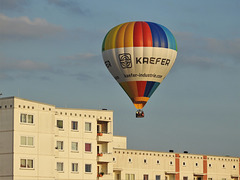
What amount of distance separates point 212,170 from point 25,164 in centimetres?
4439

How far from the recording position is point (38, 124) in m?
103

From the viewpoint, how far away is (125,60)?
333ft

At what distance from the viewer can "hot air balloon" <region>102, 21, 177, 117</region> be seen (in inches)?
3967

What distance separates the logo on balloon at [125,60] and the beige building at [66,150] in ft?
37.8

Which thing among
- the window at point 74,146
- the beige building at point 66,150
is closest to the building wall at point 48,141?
the beige building at point 66,150

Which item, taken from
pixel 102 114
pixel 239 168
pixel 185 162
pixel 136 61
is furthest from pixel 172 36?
pixel 239 168

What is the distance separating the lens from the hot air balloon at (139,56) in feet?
331

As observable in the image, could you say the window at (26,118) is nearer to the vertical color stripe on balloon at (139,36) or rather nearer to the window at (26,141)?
the window at (26,141)

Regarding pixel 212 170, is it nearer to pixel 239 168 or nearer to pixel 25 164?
pixel 239 168

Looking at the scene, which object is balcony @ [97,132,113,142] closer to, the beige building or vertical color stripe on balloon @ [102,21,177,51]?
the beige building

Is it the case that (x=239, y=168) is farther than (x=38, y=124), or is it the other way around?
(x=239, y=168)

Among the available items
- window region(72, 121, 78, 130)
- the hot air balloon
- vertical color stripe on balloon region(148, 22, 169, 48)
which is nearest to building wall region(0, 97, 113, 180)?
window region(72, 121, 78, 130)

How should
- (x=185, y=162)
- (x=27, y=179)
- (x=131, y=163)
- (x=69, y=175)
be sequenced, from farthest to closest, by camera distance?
(x=185, y=162) < (x=131, y=163) < (x=69, y=175) < (x=27, y=179)

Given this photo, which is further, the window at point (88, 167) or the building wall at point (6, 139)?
the window at point (88, 167)
